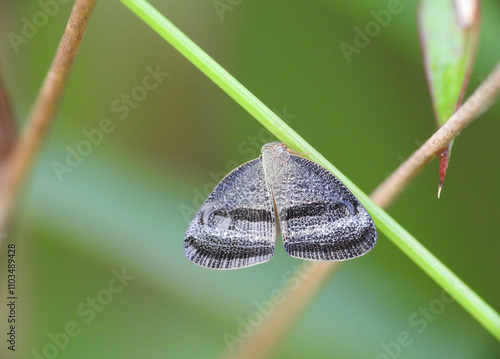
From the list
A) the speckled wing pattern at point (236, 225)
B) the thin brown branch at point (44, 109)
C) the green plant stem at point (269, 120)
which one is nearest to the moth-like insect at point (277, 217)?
the speckled wing pattern at point (236, 225)

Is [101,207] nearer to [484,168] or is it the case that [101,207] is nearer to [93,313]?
[93,313]

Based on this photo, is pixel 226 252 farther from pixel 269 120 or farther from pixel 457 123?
pixel 457 123

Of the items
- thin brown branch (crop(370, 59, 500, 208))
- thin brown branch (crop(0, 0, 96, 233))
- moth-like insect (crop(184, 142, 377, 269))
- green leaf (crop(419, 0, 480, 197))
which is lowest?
thin brown branch (crop(0, 0, 96, 233))

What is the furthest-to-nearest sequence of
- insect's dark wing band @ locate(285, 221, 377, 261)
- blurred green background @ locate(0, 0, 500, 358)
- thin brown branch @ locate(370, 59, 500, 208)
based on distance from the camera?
blurred green background @ locate(0, 0, 500, 358) → insect's dark wing band @ locate(285, 221, 377, 261) → thin brown branch @ locate(370, 59, 500, 208)

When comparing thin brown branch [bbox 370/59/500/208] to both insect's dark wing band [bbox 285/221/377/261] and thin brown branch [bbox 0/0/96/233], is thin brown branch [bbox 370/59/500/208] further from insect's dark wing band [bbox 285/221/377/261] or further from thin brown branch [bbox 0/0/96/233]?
thin brown branch [bbox 0/0/96/233]

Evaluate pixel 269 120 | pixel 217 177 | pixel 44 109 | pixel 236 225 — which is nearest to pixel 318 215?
pixel 236 225

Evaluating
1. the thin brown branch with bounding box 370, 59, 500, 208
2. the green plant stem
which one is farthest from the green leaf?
the green plant stem

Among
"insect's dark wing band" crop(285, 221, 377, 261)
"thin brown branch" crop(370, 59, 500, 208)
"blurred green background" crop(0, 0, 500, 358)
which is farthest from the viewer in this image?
"blurred green background" crop(0, 0, 500, 358)
